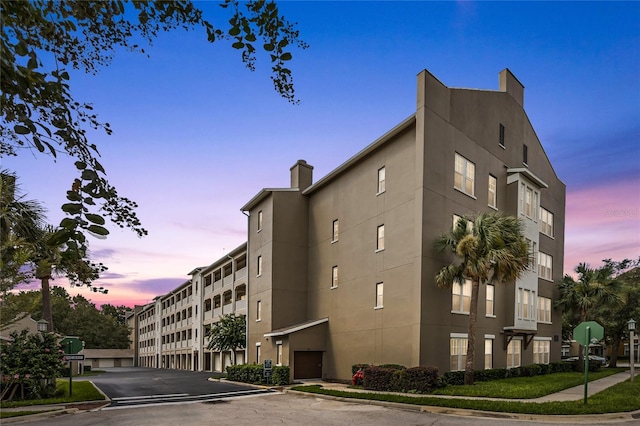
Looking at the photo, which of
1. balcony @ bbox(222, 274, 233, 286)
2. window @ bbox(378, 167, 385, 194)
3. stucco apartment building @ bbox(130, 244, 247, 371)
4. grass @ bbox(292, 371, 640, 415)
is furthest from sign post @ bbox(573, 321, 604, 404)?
balcony @ bbox(222, 274, 233, 286)

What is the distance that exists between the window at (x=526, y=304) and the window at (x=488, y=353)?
3.17 m

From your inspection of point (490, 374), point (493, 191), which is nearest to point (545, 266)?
point (493, 191)

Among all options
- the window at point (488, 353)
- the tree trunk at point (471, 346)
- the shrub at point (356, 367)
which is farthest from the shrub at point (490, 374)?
the shrub at point (356, 367)

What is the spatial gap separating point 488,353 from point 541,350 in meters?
8.26

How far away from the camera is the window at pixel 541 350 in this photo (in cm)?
3428

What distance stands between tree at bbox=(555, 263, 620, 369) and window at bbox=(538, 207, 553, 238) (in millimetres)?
3857

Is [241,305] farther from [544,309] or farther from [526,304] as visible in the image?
[544,309]

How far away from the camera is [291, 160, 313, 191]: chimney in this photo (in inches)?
1535

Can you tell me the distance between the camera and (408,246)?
26.6m

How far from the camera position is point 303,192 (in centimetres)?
3819

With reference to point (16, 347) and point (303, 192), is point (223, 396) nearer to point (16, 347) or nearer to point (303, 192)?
point (16, 347)

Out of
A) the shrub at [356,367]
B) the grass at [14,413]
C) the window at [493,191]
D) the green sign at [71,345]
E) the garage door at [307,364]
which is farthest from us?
the garage door at [307,364]

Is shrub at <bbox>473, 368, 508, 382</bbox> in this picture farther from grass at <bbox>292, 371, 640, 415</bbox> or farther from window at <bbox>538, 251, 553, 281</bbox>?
window at <bbox>538, 251, 553, 281</bbox>

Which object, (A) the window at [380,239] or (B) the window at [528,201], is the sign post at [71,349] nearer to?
(A) the window at [380,239]
